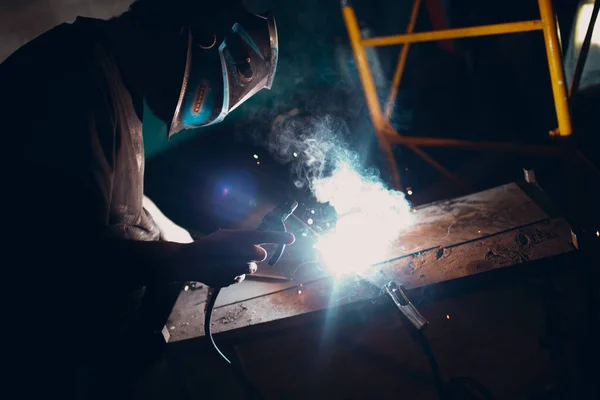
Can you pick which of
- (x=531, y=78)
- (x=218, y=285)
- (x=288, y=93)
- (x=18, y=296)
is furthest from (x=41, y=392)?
(x=531, y=78)

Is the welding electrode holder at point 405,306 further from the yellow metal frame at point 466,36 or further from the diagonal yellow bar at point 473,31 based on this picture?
the diagonal yellow bar at point 473,31

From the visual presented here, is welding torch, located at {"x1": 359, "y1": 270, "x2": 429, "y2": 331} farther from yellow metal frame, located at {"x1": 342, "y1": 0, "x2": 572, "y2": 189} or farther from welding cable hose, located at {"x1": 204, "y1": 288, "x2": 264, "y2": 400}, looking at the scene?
yellow metal frame, located at {"x1": 342, "y1": 0, "x2": 572, "y2": 189}

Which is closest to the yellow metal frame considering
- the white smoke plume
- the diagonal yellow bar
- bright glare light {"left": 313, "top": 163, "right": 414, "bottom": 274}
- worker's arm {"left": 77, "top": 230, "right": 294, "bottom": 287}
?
the diagonal yellow bar

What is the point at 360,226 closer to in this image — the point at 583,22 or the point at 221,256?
the point at 221,256

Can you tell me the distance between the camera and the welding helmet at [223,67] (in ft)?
6.07

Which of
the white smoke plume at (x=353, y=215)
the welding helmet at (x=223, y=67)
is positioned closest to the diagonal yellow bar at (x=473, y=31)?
the white smoke plume at (x=353, y=215)

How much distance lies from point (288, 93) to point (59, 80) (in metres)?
5.52

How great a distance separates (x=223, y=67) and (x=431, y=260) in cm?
180

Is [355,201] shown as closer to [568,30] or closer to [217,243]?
[217,243]

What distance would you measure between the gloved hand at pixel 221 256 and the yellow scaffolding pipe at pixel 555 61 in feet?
8.86

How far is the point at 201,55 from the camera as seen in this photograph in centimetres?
186

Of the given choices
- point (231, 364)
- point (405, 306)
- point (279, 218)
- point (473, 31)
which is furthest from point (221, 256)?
point (473, 31)

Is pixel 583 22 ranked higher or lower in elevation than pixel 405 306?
higher

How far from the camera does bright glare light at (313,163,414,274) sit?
8.69ft
